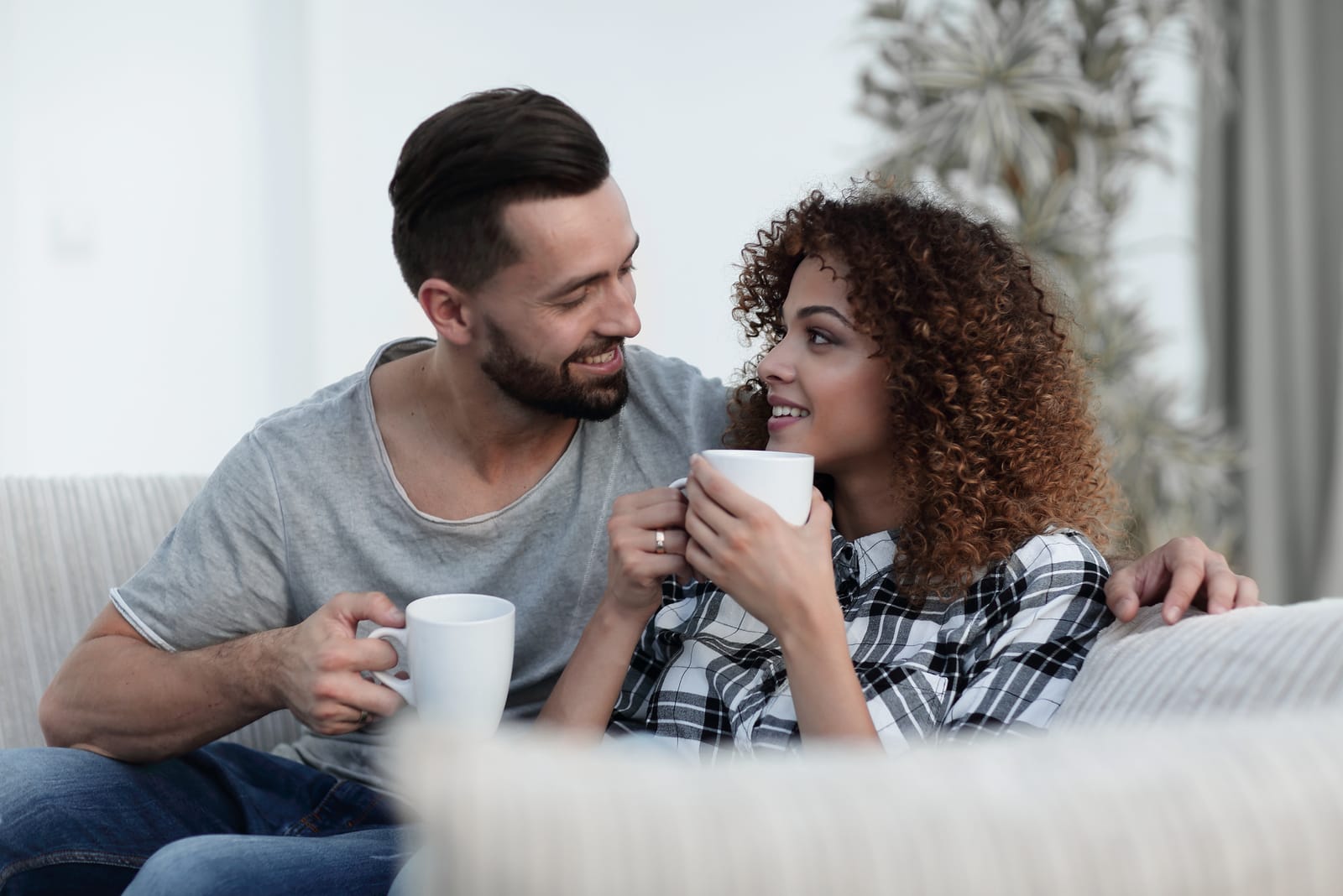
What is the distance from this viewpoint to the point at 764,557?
1.07 metres

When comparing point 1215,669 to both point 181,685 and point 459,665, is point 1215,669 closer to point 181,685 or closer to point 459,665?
point 459,665

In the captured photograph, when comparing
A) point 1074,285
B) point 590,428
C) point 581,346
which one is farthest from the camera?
point 1074,285

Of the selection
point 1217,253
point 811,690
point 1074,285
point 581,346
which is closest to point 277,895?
point 811,690

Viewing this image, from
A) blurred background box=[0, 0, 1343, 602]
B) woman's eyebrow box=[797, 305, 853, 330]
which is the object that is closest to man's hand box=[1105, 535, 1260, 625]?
woman's eyebrow box=[797, 305, 853, 330]

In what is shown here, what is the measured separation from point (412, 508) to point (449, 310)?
0.27 metres

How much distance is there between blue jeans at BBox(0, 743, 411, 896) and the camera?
109 cm

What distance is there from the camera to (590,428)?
5.29 feet

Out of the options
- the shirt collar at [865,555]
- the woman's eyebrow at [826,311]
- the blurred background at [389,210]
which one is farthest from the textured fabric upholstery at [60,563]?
the blurred background at [389,210]

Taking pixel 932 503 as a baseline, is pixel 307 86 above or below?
above

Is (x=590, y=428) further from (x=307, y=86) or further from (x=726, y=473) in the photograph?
(x=307, y=86)

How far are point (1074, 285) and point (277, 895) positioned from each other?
243 centimetres

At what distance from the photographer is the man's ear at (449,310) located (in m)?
1.54

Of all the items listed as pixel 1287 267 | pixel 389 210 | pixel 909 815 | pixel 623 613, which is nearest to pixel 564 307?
pixel 623 613

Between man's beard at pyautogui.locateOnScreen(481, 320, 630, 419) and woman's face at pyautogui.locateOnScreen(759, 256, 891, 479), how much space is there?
26 cm
